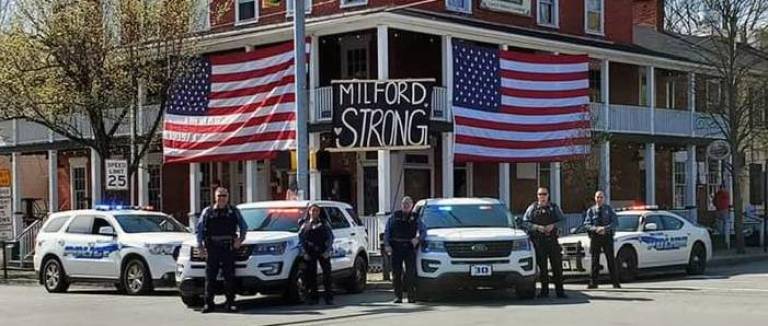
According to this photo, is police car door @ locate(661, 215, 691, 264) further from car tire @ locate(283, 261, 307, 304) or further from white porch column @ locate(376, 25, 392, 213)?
car tire @ locate(283, 261, 307, 304)

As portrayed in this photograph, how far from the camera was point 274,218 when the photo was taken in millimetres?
18516

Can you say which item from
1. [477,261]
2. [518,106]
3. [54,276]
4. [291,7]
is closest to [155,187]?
[291,7]

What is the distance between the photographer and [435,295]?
61.8ft

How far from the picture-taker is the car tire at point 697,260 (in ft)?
77.4

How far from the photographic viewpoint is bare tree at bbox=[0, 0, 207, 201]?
2533 centimetres

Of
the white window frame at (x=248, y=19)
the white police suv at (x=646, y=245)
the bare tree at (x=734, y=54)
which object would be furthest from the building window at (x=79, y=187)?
the white police suv at (x=646, y=245)

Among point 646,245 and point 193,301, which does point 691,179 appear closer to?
point 646,245

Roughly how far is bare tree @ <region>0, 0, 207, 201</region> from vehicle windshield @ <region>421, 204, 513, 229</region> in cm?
1021

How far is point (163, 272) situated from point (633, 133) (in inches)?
756

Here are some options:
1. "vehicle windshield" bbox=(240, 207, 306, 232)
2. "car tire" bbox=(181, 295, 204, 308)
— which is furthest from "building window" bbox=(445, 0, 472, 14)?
"car tire" bbox=(181, 295, 204, 308)

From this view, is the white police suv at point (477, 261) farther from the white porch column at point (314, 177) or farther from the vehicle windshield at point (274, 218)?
the white porch column at point (314, 177)

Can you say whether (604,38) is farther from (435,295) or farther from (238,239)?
(238,239)

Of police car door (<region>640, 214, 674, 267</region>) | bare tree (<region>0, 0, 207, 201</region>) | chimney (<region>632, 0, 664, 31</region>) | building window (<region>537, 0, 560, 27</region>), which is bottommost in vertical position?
police car door (<region>640, 214, 674, 267</region>)

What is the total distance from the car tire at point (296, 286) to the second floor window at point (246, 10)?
17.5 metres
